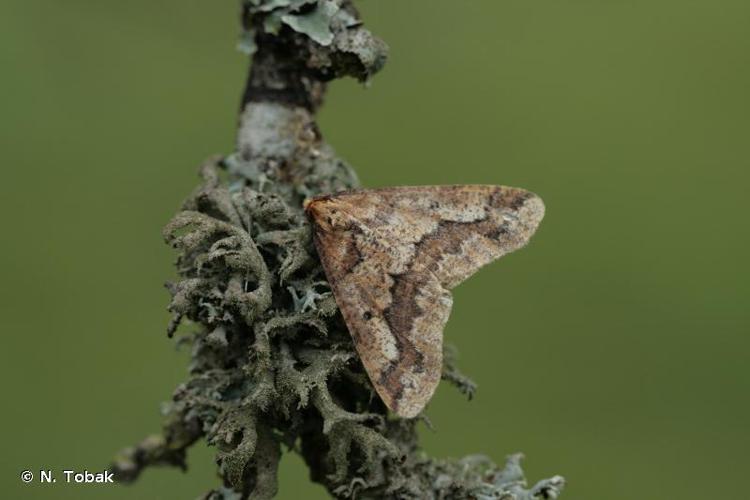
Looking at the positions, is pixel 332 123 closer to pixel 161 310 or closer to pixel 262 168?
pixel 161 310

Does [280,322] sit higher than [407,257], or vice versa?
[407,257]

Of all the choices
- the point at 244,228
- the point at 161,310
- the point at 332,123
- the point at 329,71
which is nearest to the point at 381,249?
the point at 244,228

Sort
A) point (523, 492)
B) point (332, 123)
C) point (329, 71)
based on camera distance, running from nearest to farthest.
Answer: point (523, 492) → point (329, 71) → point (332, 123)
